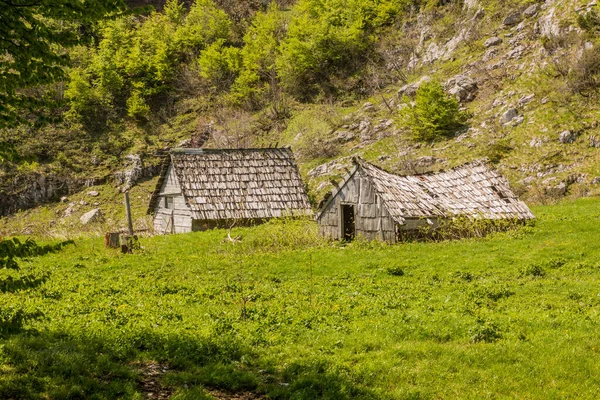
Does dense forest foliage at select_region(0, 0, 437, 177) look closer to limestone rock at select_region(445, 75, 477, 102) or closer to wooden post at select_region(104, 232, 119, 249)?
limestone rock at select_region(445, 75, 477, 102)

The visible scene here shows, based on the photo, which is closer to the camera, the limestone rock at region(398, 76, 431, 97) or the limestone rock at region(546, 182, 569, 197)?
the limestone rock at region(546, 182, 569, 197)

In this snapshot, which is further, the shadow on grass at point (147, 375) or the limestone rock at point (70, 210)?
the limestone rock at point (70, 210)

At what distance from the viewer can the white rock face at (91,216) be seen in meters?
39.4

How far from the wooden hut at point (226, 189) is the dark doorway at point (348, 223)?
207 inches

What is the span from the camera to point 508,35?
43000mm

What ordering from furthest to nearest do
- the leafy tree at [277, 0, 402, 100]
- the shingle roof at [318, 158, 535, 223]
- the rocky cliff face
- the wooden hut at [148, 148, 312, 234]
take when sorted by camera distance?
the leafy tree at [277, 0, 402, 100]
the rocky cliff face
the wooden hut at [148, 148, 312, 234]
the shingle roof at [318, 158, 535, 223]

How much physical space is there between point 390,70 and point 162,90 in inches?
1135

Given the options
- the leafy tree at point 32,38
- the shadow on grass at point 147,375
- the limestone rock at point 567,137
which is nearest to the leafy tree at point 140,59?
the limestone rock at point 567,137

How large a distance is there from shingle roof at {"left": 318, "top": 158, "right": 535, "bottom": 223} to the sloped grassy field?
3497mm

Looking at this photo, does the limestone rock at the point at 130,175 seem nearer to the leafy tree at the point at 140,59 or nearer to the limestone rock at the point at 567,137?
the leafy tree at the point at 140,59

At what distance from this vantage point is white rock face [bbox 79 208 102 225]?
39409 mm

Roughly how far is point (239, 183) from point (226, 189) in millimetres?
976

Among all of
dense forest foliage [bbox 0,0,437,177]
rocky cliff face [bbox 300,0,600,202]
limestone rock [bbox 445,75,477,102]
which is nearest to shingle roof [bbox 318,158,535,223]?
rocky cliff face [bbox 300,0,600,202]

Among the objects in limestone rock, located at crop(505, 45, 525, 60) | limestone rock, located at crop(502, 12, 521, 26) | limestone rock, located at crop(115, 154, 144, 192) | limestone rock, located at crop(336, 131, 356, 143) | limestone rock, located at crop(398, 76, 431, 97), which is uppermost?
limestone rock, located at crop(502, 12, 521, 26)
